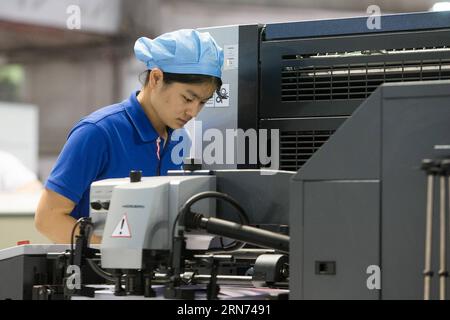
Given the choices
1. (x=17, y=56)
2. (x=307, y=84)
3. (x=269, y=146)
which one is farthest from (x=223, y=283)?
(x=17, y=56)

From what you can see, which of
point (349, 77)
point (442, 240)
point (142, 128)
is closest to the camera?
point (442, 240)

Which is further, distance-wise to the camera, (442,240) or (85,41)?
(85,41)

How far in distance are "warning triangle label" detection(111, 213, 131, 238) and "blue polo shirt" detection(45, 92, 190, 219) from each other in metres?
0.65

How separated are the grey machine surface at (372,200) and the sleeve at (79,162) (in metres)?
0.86

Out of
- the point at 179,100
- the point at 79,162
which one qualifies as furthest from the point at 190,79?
the point at 79,162

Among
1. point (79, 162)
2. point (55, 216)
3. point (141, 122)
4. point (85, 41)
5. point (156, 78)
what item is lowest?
point (55, 216)

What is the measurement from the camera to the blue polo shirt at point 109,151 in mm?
1955

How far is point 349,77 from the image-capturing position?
1.62m

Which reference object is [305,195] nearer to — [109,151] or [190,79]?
[190,79]

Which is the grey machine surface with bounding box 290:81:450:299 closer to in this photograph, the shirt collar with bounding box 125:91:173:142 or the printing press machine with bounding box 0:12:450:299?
the printing press machine with bounding box 0:12:450:299

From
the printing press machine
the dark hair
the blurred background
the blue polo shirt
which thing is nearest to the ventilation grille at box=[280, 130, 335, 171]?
the printing press machine

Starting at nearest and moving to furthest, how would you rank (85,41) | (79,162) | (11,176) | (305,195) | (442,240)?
(442,240)
(305,195)
(79,162)
(11,176)
(85,41)

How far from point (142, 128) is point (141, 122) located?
2 cm

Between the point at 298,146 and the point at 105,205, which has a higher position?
the point at 298,146
